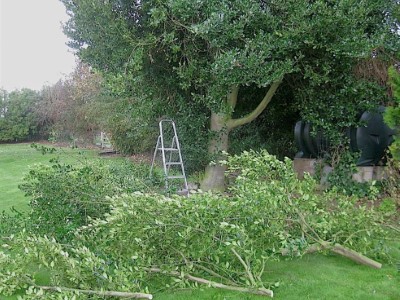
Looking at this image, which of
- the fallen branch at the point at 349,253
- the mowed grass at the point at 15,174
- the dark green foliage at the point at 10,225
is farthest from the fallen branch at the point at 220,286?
the mowed grass at the point at 15,174

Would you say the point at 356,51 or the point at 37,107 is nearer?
the point at 356,51

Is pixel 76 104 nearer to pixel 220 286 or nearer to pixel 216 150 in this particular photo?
pixel 216 150

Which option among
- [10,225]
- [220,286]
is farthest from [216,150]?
[220,286]

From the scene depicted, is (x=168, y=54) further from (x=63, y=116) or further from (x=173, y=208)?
(x=63, y=116)

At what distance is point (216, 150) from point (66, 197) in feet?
12.9

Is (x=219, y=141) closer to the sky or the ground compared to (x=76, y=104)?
closer to the ground

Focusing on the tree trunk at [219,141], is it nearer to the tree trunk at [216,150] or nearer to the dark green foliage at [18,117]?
the tree trunk at [216,150]

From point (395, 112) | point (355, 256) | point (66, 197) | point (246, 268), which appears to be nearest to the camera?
point (246, 268)

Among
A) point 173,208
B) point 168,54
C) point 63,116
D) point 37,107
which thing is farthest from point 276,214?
point 37,107

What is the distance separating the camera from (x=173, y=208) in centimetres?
345

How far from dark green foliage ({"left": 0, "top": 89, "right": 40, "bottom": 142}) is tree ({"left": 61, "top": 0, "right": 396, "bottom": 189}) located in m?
23.0

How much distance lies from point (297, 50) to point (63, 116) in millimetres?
17954

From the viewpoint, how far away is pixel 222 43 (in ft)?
20.6

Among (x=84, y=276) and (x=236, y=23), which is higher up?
(x=236, y=23)
